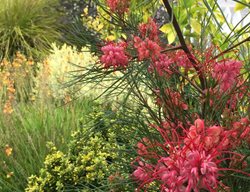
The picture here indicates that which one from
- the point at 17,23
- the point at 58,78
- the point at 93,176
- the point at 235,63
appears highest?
the point at 17,23

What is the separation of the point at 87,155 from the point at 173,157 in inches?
93.3

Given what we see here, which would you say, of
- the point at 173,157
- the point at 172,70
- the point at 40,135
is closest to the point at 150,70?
the point at 172,70

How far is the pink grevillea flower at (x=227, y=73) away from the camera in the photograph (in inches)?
59.2

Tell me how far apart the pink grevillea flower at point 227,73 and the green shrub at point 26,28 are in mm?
7304

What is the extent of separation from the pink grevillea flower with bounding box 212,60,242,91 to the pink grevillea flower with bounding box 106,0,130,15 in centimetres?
43

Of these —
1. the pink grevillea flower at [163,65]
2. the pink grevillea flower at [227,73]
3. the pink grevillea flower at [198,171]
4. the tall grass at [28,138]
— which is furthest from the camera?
the tall grass at [28,138]

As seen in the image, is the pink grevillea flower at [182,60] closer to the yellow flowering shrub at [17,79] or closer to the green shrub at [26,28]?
the yellow flowering shrub at [17,79]

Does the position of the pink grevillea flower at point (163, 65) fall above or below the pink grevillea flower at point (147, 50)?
below

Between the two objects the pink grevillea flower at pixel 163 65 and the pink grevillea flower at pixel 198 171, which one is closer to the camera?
the pink grevillea flower at pixel 198 171

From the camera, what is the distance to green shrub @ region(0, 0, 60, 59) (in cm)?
897

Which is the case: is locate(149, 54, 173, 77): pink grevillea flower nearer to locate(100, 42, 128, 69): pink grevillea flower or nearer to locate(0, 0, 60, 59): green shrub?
Result: locate(100, 42, 128, 69): pink grevillea flower

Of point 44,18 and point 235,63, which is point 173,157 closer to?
point 235,63

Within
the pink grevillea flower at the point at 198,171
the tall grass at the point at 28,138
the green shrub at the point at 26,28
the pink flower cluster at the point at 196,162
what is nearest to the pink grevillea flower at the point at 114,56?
the pink flower cluster at the point at 196,162

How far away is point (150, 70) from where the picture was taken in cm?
167
